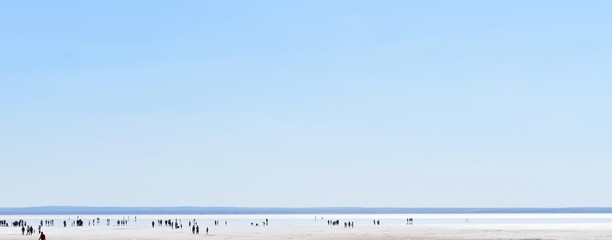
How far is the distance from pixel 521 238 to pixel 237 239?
25391mm

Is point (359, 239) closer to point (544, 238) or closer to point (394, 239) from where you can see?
point (394, 239)

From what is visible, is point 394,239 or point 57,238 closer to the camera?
point 394,239

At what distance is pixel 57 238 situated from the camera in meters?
82.1

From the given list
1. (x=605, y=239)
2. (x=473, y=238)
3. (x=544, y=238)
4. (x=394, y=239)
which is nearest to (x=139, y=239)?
(x=394, y=239)

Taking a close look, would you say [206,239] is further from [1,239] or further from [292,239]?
[1,239]

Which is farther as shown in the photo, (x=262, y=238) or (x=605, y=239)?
(x=262, y=238)

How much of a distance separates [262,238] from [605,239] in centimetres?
3050

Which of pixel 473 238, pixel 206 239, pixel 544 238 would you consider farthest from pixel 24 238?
pixel 544 238

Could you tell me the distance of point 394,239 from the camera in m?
76.1

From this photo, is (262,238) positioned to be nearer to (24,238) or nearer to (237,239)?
(237,239)

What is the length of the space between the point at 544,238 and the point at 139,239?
3593 cm

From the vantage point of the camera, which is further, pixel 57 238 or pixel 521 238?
pixel 57 238

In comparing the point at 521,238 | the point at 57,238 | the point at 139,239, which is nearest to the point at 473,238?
the point at 521,238

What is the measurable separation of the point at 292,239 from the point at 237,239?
5.54m
